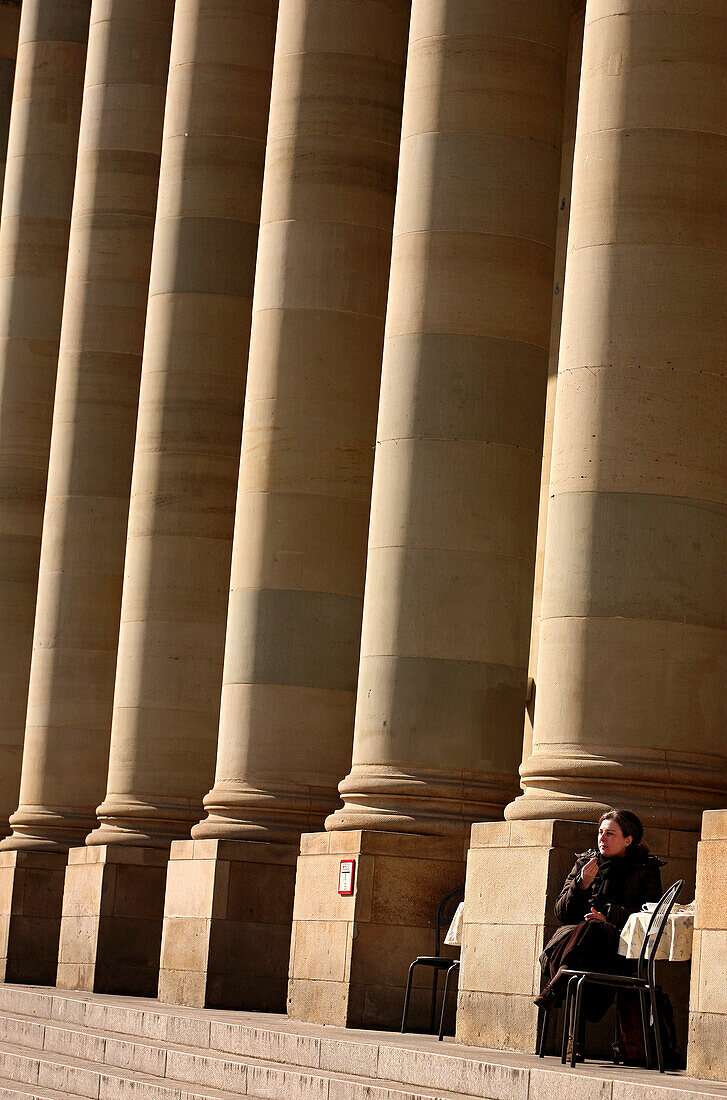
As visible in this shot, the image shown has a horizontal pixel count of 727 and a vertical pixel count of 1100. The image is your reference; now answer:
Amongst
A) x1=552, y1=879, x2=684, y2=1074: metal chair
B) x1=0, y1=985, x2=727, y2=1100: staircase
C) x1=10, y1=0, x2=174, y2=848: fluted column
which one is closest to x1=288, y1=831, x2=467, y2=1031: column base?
x1=0, y1=985, x2=727, y2=1100: staircase

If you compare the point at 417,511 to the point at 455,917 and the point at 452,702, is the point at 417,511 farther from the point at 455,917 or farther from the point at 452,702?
the point at 455,917

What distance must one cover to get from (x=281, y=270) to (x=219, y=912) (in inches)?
776

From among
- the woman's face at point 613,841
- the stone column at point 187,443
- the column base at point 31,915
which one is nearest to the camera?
the woman's face at point 613,841

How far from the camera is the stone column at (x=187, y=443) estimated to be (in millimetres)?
67688

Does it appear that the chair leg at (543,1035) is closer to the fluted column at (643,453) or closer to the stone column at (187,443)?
the fluted column at (643,453)

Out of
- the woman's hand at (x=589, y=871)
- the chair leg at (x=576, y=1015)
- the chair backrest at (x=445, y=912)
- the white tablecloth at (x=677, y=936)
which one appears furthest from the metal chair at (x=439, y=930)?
the chair leg at (x=576, y=1015)

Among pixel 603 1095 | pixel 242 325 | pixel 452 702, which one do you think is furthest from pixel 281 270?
pixel 603 1095

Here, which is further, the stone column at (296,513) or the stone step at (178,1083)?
the stone column at (296,513)

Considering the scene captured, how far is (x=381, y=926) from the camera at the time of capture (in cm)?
4994

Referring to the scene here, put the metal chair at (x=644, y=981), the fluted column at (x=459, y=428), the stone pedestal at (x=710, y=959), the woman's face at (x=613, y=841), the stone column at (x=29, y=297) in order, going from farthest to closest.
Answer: the stone column at (x=29, y=297), the fluted column at (x=459, y=428), the woman's face at (x=613, y=841), the metal chair at (x=644, y=981), the stone pedestal at (x=710, y=959)

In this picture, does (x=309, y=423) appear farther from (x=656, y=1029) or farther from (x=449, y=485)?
(x=656, y=1029)

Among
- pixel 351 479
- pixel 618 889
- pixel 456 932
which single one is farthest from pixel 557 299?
pixel 618 889

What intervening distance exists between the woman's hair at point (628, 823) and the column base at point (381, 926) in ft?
37.2

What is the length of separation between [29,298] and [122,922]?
31.3m
